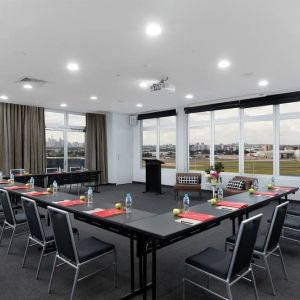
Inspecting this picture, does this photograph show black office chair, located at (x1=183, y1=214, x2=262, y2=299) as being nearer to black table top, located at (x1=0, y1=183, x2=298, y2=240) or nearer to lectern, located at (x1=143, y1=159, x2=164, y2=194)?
black table top, located at (x1=0, y1=183, x2=298, y2=240)

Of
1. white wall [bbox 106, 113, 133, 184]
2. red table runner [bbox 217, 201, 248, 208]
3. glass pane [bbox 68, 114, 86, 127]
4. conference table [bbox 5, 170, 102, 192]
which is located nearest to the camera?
red table runner [bbox 217, 201, 248, 208]

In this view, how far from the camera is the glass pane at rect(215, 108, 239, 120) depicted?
771 cm

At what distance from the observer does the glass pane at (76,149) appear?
952cm

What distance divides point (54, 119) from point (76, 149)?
139 cm

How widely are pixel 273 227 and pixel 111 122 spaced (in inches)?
321

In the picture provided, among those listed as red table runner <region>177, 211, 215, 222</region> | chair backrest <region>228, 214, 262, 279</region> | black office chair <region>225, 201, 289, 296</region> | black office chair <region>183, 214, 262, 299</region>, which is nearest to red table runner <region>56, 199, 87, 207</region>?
red table runner <region>177, 211, 215, 222</region>

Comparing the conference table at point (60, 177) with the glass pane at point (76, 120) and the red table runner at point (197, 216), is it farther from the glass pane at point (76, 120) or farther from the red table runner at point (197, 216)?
the red table runner at point (197, 216)

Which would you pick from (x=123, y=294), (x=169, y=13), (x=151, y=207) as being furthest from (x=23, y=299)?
(x=151, y=207)

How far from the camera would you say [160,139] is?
980 cm

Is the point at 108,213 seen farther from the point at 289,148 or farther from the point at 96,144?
the point at 96,144

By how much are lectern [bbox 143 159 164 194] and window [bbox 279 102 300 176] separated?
3.44 metres

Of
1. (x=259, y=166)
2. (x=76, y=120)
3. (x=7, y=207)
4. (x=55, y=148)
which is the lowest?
(x=7, y=207)

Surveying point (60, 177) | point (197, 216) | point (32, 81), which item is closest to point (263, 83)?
point (197, 216)

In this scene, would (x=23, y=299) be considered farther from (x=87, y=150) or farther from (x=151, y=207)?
(x=87, y=150)
